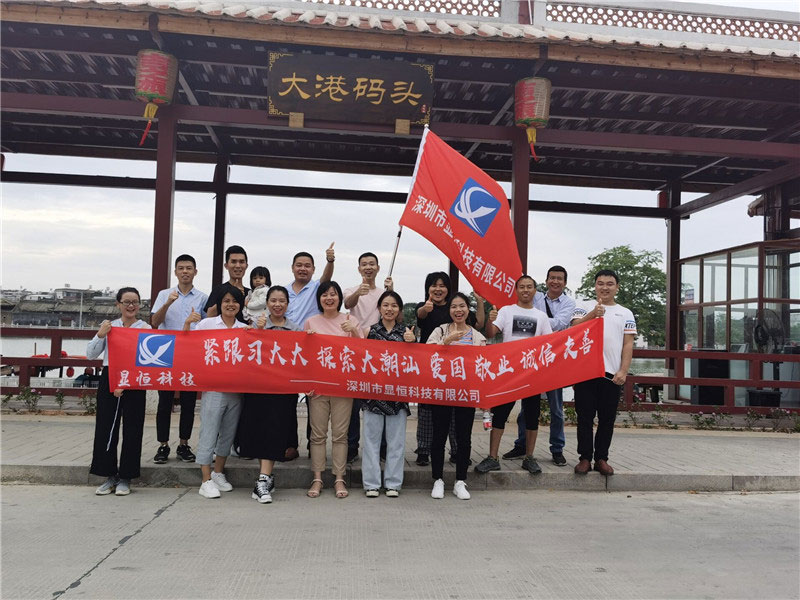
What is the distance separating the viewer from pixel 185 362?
17.1 ft

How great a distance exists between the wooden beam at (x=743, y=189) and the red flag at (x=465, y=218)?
656 centimetres

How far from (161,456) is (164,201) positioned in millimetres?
3916

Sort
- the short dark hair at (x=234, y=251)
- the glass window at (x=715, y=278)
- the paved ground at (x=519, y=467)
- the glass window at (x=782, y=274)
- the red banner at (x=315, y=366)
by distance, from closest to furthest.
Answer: the red banner at (x=315, y=366) → the paved ground at (x=519, y=467) → the short dark hair at (x=234, y=251) → the glass window at (x=782, y=274) → the glass window at (x=715, y=278)

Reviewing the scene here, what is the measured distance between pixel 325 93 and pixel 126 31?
259 cm

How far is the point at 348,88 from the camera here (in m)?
8.07

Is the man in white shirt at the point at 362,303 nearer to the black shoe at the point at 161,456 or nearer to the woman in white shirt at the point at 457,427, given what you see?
the woman in white shirt at the point at 457,427

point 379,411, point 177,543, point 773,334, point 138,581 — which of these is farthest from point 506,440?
point 773,334

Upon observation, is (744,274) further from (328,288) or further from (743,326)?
(328,288)


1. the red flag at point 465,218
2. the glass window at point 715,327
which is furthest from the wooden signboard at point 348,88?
the glass window at point 715,327

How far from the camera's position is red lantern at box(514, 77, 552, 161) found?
8.09 m

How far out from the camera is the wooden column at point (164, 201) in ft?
26.6

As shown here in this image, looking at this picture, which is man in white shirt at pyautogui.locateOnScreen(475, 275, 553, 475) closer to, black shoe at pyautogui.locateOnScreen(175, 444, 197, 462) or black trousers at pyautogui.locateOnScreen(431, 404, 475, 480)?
black trousers at pyautogui.locateOnScreen(431, 404, 475, 480)

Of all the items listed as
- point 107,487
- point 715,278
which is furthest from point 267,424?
point 715,278

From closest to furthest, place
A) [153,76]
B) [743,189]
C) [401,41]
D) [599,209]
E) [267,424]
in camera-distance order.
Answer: [267,424] < [401,41] < [153,76] < [743,189] < [599,209]
